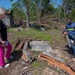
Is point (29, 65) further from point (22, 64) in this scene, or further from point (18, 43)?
point (18, 43)

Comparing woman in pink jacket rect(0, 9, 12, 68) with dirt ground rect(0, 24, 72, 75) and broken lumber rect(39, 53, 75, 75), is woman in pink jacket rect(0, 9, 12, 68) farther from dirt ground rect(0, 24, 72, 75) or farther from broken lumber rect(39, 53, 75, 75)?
broken lumber rect(39, 53, 75, 75)

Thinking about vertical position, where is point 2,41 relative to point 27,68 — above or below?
above

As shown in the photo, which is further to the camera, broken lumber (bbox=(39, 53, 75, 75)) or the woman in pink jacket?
broken lumber (bbox=(39, 53, 75, 75))

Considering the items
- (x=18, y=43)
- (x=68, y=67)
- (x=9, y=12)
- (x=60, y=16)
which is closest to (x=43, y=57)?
(x=68, y=67)

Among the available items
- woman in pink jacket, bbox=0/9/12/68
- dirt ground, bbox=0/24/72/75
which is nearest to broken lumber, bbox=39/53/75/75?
dirt ground, bbox=0/24/72/75

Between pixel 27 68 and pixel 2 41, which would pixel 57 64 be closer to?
pixel 27 68

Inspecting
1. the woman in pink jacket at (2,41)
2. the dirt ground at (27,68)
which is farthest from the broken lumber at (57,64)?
the woman in pink jacket at (2,41)

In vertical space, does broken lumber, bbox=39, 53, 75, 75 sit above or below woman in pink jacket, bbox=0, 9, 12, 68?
below

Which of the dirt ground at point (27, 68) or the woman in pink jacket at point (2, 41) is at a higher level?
the woman in pink jacket at point (2, 41)

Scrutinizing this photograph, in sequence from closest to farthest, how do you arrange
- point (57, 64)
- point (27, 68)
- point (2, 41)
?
point (2, 41) < point (27, 68) < point (57, 64)

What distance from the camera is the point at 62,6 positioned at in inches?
854

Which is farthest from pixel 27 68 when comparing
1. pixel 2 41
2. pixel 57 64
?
pixel 2 41

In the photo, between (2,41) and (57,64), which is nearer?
(2,41)

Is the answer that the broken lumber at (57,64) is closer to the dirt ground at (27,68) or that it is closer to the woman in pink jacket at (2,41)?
the dirt ground at (27,68)
